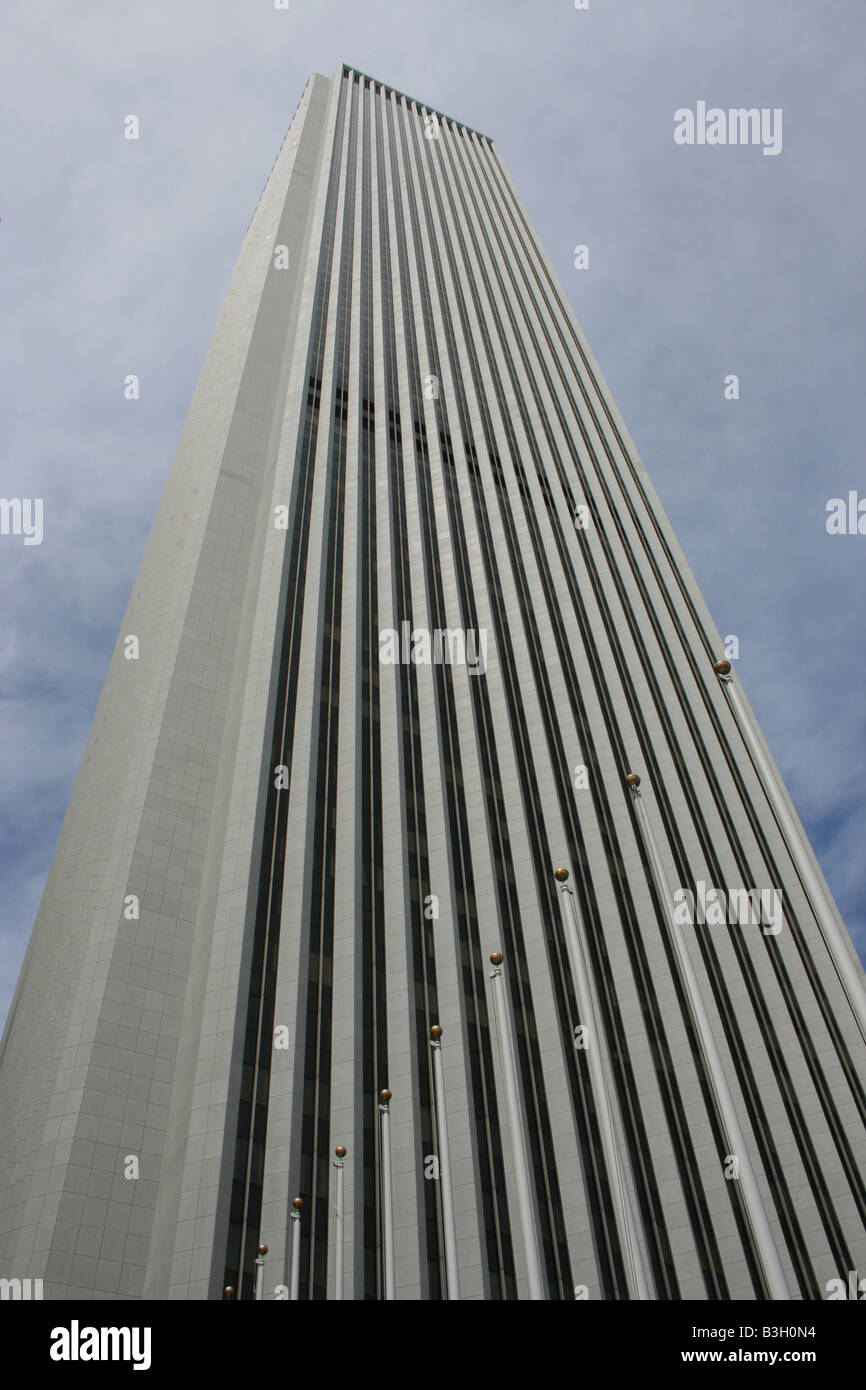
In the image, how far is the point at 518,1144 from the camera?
18.0m

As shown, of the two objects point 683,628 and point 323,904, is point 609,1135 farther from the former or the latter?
point 683,628

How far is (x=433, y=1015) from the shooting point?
33531mm

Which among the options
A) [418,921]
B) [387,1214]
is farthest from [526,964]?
[387,1214]

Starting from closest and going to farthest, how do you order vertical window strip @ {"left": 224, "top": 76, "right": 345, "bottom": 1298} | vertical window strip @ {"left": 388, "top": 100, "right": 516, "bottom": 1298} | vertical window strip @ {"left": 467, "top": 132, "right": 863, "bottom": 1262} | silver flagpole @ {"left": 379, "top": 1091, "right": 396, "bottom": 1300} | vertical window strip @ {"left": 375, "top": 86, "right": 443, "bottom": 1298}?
silver flagpole @ {"left": 379, "top": 1091, "right": 396, "bottom": 1300}
vertical window strip @ {"left": 224, "top": 76, "right": 345, "bottom": 1298}
vertical window strip @ {"left": 388, "top": 100, "right": 516, "bottom": 1298}
vertical window strip @ {"left": 375, "top": 86, "right": 443, "bottom": 1298}
vertical window strip @ {"left": 467, "top": 132, "right": 863, "bottom": 1262}

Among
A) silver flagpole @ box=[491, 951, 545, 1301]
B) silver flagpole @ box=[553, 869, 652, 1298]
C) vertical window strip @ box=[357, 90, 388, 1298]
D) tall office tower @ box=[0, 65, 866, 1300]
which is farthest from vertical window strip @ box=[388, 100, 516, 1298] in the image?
silver flagpole @ box=[553, 869, 652, 1298]

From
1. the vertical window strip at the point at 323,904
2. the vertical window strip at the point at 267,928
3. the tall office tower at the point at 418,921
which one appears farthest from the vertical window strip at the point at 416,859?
the vertical window strip at the point at 267,928

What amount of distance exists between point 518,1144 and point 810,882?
278 inches

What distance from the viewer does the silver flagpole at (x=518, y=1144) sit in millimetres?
17016

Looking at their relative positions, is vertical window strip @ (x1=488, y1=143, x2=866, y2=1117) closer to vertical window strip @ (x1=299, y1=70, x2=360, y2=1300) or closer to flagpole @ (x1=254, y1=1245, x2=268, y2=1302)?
vertical window strip @ (x1=299, y1=70, x2=360, y2=1300)

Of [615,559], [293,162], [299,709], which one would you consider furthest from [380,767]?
[293,162]

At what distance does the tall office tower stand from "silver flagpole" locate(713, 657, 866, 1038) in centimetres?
9

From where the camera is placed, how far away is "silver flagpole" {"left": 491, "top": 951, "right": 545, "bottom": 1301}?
17016 mm

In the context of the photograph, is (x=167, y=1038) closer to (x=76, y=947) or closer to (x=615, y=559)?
(x=76, y=947)

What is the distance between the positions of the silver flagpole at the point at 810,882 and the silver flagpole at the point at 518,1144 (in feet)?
19.9
